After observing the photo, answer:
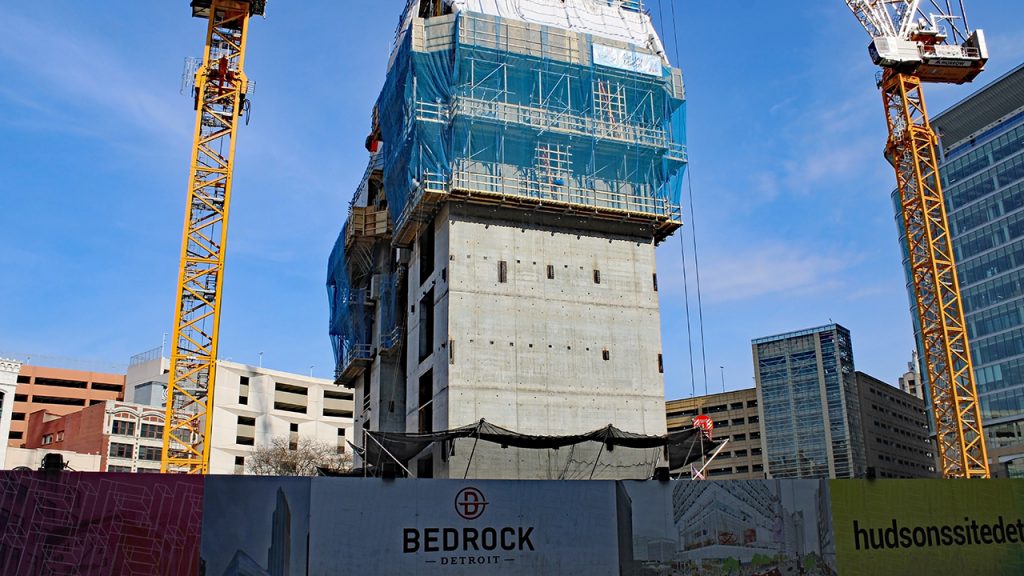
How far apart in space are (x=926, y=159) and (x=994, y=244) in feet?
148

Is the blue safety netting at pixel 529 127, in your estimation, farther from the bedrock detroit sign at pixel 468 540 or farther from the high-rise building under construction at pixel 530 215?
the bedrock detroit sign at pixel 468 540

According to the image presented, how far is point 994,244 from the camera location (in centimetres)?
10212

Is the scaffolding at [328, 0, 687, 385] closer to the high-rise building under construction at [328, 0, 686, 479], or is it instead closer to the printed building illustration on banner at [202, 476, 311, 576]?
the high-rise building under construction at [328, 0, 686, 479]

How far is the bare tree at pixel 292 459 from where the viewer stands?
9825cm

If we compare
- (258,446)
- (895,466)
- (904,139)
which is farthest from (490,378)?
(895,466)

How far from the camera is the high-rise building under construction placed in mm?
46656

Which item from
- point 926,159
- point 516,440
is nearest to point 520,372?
point 516,440

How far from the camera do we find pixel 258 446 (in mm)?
114250

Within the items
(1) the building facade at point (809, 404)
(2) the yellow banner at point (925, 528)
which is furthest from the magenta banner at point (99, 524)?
(1) the building facade at point (809, 404)

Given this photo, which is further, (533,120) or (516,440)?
(533,120)

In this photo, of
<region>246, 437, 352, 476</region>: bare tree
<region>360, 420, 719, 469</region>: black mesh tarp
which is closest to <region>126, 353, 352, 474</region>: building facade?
<region>246, 437, 352, 476</region>: bare tree

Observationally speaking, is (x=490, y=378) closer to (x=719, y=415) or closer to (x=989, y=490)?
(x=989, y=490)

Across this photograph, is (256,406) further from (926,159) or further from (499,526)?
(499,526)

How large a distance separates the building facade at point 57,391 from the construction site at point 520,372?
25.4 m
